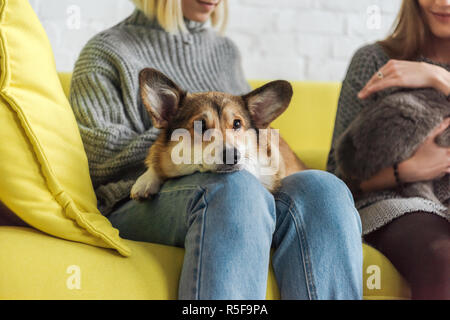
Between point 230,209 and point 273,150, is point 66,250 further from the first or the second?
point 273,150

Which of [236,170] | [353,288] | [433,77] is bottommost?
[353,288]

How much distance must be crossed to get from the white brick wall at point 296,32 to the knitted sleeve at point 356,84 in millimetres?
823

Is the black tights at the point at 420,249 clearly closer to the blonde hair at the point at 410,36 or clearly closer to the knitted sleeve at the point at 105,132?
the blonde hair at the point at 410,36

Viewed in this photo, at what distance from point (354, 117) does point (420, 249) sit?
1.87 ft

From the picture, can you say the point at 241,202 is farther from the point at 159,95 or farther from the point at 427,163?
the point at 427,163

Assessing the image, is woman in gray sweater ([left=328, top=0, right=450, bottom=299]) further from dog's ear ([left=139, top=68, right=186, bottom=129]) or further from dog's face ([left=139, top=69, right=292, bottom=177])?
dog's ear ([left=139, top=68, right=186, bottom=129])

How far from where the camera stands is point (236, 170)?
109 centimetres

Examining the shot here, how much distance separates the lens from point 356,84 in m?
1.56

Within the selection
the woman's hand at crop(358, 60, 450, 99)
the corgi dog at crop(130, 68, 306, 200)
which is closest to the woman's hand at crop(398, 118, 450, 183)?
the woman's hand at crop(358, 60, 450, 99)

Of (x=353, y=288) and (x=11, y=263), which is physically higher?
(x=11, y=263)

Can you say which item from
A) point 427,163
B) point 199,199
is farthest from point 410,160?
point 199,199

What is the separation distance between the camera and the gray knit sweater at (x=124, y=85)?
135 centimetres

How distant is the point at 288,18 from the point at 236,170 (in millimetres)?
1618

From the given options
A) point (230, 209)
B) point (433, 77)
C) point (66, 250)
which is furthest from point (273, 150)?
point (66, 250)
